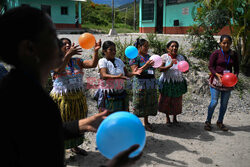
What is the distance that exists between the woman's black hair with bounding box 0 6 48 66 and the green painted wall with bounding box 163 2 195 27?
47.2 feet

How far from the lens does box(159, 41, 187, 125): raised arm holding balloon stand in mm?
4293

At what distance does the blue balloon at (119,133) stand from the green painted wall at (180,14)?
14.1 m

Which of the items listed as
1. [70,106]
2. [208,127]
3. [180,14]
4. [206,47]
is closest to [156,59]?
[70,106]

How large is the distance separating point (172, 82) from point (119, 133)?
326 cm

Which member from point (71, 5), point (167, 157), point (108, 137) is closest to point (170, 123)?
point (167, 157)

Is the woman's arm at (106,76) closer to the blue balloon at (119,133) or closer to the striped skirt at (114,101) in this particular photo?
the striped skirt at (114,101)

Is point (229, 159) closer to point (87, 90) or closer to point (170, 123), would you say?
point (170, 123)

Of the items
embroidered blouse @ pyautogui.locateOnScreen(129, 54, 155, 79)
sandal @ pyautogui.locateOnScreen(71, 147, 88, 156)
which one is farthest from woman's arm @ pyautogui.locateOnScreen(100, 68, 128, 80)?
sandal @ pyautogui.locateOnScreen(71, 147, 88, 156)

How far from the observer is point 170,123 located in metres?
4.60

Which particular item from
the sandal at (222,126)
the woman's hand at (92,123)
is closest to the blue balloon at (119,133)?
the woman's hand at (92,123)

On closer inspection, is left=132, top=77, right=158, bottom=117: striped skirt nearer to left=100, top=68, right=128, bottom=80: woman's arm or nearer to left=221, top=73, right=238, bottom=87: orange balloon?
left=100, top=68, right=128, bottom=80: woman's arm

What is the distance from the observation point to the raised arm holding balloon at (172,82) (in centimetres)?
429

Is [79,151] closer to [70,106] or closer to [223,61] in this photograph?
[70,106]

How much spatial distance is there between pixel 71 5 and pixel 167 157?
2059 cm
